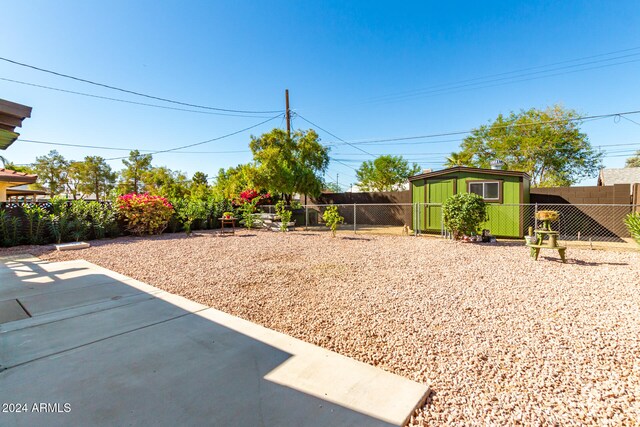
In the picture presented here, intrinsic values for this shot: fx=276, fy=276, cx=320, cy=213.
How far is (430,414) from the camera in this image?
1.65 metres

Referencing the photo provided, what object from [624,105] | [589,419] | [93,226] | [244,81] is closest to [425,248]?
[589,419]

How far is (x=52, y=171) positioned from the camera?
28.2 meters

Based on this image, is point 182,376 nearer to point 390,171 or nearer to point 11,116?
point 11,116

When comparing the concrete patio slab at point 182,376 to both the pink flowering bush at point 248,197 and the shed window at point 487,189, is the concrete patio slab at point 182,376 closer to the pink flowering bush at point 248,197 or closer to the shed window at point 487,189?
the shed window at point 487,189

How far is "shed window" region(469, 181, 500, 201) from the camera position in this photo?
365 inches

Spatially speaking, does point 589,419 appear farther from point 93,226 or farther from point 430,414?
point 93,226

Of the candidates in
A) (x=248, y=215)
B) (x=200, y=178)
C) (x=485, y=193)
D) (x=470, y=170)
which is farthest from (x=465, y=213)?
(x=200, y=178)

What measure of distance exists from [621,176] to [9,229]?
25724 mm

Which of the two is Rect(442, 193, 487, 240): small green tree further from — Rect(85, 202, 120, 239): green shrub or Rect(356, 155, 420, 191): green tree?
Rect(356, 155, 420, 191): green tree

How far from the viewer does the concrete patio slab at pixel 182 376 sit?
160 cm

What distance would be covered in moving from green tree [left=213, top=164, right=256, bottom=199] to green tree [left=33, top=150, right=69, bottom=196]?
793 inches

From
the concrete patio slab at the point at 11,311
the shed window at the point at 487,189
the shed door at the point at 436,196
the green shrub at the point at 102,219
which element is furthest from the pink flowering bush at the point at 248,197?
the concrete patio slab at the point at 11,311

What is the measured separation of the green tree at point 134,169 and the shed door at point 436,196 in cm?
2877

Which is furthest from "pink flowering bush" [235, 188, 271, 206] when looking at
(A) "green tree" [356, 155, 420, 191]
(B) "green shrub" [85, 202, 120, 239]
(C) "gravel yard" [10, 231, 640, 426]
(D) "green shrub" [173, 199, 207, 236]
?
(A) "green tree" [356, 155, 420, 191]
